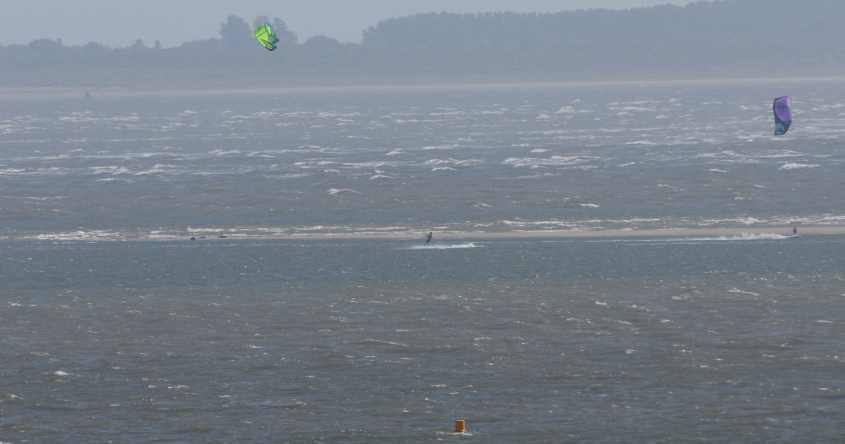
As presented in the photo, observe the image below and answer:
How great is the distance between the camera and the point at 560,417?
33125 mm

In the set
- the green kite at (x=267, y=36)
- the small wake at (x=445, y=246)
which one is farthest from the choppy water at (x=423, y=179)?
the green kite at (x=267, y=36)

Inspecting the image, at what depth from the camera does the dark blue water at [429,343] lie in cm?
3297

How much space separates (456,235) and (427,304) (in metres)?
18.5

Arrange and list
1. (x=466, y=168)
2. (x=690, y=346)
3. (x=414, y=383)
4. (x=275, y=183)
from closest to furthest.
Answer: (x=414, y=383) < (x=690, y=346) < (x=275, y=183) < (x=466, y=168)

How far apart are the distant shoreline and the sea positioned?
0.23 metres

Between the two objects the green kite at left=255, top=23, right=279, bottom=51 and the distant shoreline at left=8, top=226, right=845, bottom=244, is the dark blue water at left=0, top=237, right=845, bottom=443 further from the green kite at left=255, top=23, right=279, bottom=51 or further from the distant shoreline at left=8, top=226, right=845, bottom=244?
the green kite at left=255, top=23, right=279, bottom=51

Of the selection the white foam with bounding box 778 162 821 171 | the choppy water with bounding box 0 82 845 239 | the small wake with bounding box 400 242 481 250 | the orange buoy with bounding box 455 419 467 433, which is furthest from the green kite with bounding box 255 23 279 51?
the orange buoy with bounding box 455 419 467 433

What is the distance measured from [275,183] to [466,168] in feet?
45.9

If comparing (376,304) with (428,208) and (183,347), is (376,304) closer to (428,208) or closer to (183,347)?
(183,347)

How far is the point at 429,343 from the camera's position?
1623 inches

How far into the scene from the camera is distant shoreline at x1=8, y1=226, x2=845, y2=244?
6384cm

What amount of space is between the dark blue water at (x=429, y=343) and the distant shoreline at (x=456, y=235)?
2.65 m

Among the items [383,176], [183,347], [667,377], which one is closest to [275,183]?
[383,176]

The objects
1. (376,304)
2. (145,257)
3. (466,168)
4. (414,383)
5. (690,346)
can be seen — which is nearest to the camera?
(414,383)
